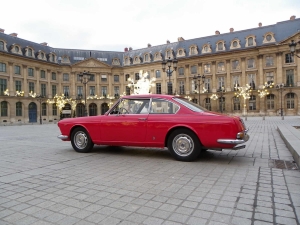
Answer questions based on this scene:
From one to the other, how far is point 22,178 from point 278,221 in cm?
444

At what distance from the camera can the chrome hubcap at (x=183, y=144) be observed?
5.86 metres

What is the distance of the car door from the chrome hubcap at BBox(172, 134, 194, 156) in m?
0.93

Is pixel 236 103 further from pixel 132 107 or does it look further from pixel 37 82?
pixel 132 107

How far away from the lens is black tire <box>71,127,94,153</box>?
7258mm

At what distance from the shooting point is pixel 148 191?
3740mm

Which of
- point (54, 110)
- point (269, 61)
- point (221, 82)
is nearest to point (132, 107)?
point (269, 61)

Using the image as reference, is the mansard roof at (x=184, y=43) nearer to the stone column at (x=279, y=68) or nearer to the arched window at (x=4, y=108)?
the stone column at (x=279, y=68)

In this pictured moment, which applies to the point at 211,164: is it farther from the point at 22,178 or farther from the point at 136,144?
the point at 22,178

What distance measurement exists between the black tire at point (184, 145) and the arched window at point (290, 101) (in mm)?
44735

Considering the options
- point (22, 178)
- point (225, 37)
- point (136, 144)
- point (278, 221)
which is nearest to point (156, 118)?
point (136, 144)

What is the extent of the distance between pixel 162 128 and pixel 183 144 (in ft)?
2.26

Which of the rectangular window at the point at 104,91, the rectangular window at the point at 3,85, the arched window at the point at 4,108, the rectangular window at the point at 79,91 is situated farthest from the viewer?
the rectangular window at the point at 104,91

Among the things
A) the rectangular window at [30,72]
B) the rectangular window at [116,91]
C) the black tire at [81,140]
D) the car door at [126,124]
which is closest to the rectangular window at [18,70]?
the rectangular window at [30,72]

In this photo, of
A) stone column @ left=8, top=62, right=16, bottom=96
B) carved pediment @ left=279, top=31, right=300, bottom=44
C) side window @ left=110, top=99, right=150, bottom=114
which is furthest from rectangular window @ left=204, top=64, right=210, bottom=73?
side window @ left=110, top=99, right=150, bottom=114
